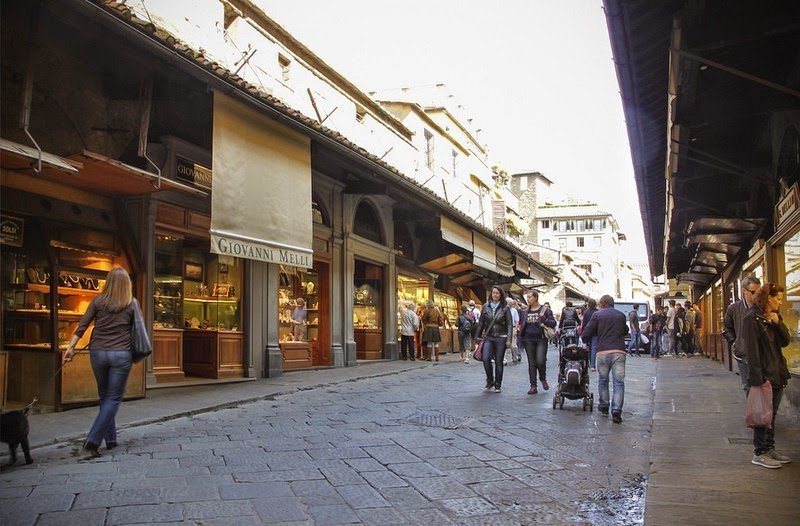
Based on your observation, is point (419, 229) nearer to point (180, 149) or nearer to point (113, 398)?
point (180, 149)

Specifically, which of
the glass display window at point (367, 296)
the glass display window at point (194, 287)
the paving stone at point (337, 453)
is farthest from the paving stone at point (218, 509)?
the glass display window at point (367, 296)

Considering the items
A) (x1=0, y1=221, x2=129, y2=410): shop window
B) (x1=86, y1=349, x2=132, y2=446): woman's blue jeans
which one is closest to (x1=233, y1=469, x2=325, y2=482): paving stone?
(x1=86, y1=349, x2=132, y2=446): woman's blue jeans

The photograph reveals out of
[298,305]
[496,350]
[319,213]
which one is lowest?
[496,350]

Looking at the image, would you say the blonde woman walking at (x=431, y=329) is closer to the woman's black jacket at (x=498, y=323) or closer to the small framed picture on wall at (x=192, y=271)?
the woman's black jacket at (x=498, y=323)

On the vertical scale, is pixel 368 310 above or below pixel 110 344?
above

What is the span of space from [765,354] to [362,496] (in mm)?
3479

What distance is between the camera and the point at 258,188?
1009 cm

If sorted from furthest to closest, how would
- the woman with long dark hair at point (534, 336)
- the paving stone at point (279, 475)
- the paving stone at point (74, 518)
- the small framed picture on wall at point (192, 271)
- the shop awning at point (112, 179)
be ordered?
the small framed picture on wall at point (192, 271) < the woman with long dark hair at point (534, 336) < the shop awning at point (112, 179) < the paving stone at point (279, 475) < the paving stone at point (74, 518)

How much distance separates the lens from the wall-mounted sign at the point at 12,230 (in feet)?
26.6

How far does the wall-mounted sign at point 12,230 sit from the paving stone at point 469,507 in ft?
21.1

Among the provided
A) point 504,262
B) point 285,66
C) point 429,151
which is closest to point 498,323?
point 285,66

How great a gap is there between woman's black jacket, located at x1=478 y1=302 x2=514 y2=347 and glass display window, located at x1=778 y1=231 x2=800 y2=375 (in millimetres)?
3760

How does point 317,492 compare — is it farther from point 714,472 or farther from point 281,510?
point 714,472

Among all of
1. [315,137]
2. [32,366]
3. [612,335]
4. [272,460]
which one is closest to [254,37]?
[315,137]
